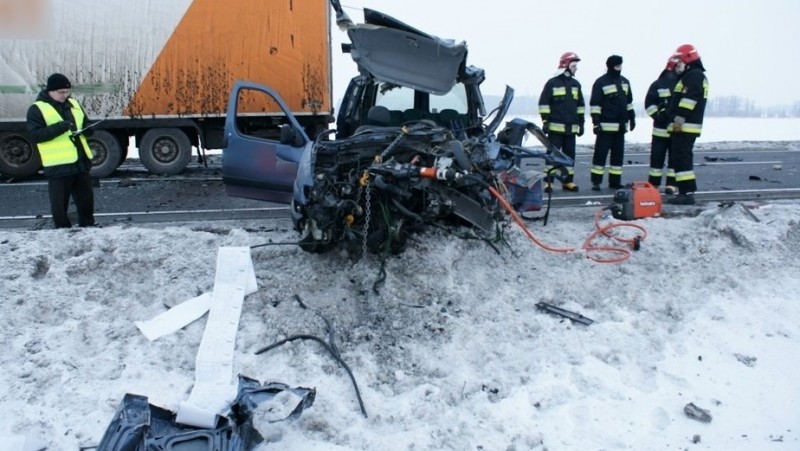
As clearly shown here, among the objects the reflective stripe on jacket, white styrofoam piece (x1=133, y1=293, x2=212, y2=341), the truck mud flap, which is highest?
the reflective stripe on jacket

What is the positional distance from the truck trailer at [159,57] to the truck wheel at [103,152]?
277 mm

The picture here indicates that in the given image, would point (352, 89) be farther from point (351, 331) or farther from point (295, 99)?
point (295, 99)

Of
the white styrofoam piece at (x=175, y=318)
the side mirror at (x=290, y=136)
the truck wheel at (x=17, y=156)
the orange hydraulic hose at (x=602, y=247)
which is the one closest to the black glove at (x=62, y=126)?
the side mirror at (x=290, y=136)

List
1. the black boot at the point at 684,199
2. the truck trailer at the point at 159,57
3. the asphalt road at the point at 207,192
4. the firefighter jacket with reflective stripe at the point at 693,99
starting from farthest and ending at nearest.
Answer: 1. the truck trailer at the point at 159,57
2. the asphalt road at the point at 207,192
3. the black boot at the point at 684,199
4. the firefighter jacket with reflective stripe at the point at 693,99

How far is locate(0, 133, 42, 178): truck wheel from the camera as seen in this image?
11250mm

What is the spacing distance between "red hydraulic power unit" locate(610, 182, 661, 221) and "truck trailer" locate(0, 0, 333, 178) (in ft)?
20.4

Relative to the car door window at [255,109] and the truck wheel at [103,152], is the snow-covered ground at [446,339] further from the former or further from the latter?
the truck wheel at [103,152]

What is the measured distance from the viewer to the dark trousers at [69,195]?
6383 millimetres

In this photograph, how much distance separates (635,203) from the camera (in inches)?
265

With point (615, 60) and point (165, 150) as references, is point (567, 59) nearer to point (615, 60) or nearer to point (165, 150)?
point (615, 60)

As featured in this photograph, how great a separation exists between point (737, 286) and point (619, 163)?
4.50 meters

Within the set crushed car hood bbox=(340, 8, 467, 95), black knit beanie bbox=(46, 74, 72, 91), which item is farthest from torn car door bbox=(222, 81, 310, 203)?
black knit beanie bbox=(46, 74, 72, 91)

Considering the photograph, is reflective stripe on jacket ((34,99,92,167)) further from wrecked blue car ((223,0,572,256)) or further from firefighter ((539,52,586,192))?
firefighter ((539,52,586,192))

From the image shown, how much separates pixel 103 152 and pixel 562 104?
8.38 metres
